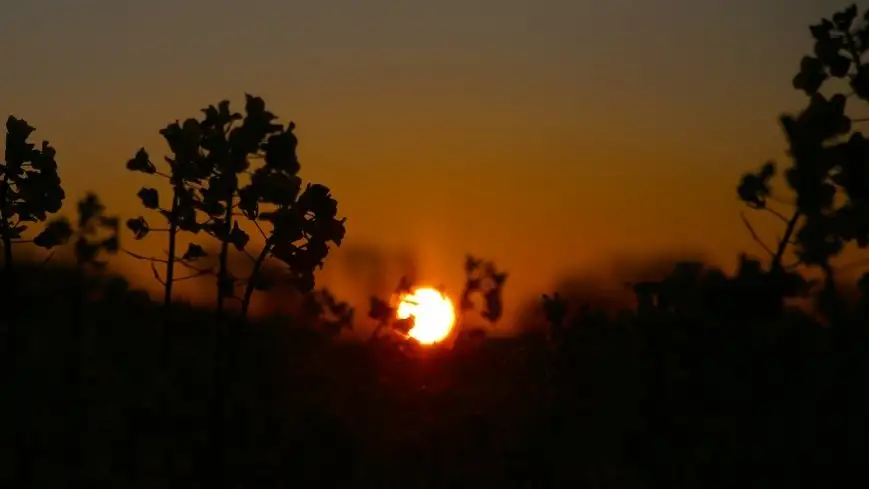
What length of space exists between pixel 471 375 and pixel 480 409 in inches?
58.1

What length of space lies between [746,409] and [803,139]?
4063 millimetres

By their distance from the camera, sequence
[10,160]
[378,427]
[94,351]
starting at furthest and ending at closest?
[94,351], [378,427], [10,160]

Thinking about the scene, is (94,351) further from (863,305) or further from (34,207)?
(863,305)

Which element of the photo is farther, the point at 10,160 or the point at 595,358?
the point at 595,358

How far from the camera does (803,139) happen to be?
15.8 meters

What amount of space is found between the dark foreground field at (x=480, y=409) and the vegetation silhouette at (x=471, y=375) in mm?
42

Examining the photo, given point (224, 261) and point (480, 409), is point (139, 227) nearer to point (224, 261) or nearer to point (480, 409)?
point (224, 261)

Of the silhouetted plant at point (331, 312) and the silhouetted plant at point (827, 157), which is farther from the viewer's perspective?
the silhouetted plant at point (331, 312)

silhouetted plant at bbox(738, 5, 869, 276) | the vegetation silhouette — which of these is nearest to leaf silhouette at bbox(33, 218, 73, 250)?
the vegetation silhouette

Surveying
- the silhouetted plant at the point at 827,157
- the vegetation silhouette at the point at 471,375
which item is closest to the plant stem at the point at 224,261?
the vegetation silhouette at the point at 471,375

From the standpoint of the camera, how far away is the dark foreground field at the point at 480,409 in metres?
17.5

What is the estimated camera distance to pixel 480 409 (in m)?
26.3

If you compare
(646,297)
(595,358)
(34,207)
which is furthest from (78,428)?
(646,297)

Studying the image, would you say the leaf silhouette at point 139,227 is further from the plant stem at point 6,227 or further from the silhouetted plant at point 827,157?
the silhouetted plant at point 827,157
